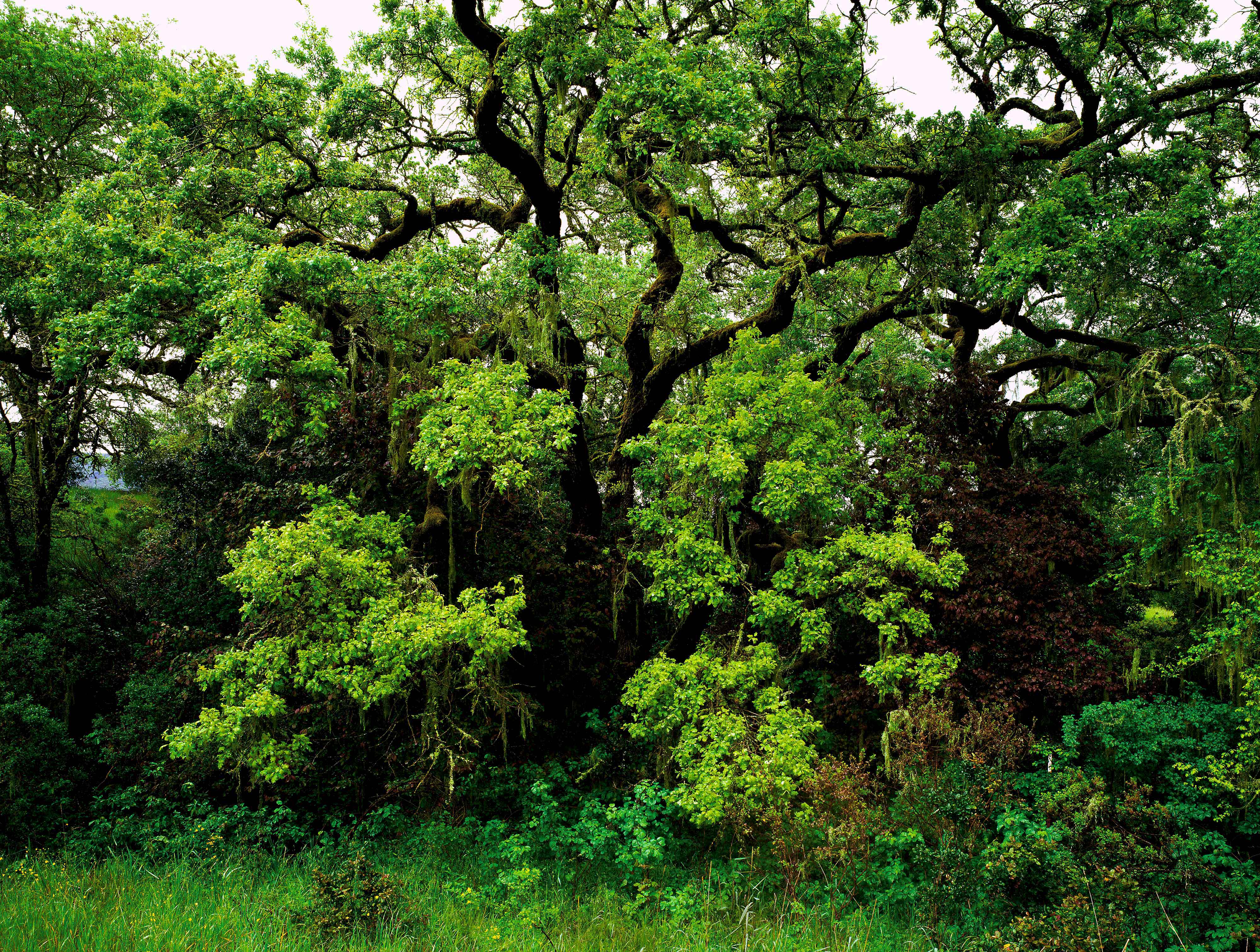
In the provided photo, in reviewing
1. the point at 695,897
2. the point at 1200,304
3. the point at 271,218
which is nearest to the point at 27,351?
the point at 271,218

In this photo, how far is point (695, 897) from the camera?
672cm

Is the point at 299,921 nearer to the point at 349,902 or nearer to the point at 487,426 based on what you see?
the point at 349,902

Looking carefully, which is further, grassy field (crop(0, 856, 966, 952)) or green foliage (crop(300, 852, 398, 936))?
green foliage (crop(300, 852, 398, 936))

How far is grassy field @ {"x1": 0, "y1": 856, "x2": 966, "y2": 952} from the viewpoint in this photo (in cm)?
464

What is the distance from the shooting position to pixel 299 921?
545cm

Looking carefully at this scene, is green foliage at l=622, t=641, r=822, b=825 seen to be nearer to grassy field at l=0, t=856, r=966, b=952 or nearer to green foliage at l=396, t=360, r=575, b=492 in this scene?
grassy field at l=0, t=856, r=966, b=952

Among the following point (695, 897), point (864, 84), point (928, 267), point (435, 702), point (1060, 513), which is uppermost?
point (864, 84)

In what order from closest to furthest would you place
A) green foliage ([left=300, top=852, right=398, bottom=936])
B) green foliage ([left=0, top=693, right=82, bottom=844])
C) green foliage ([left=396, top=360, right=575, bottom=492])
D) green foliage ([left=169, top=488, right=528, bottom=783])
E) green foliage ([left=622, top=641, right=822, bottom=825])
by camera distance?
green foliage ([left=300, top=852, right=398, bottom=936])
green foliage ([left=169, top=488, right=528, bottom=783])
green foliage ([left=622, top=641, right=822, bottom=825])
green foliage ([left=396, top=360, right=575, bottom=492])
green foliage ([left=0, top=693, right=82, bottom=844])

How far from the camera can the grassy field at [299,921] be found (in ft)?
15.2

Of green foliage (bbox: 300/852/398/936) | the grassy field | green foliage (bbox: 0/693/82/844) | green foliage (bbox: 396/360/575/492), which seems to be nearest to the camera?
the grassy field

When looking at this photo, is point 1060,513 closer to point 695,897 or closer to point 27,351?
point 695,897

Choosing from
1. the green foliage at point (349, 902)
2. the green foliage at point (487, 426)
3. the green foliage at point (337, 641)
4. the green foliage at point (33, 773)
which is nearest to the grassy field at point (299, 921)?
the green foliage at point (349, 902)

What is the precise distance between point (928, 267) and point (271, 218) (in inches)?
359

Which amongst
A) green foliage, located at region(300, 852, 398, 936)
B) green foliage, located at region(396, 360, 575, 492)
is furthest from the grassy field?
green foliage, located at region(396, 360, 575, 492)
